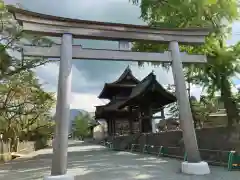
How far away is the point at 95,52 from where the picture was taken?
716 cm

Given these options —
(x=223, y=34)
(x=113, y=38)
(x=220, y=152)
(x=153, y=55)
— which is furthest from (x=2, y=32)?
(x=220, y=152)

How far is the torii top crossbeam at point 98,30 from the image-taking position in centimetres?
664

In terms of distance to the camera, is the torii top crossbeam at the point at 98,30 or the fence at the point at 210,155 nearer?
→ the torii top crossbeam at the point at 98,30

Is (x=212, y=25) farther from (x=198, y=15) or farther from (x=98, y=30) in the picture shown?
(x=98, y=30)

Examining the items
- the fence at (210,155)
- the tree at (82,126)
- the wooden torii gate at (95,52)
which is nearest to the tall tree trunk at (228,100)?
the fence at (210,155)

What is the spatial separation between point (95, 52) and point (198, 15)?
4.63 m

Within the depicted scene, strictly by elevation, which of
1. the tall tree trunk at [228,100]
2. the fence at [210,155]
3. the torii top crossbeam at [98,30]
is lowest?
the fence at [210,155]

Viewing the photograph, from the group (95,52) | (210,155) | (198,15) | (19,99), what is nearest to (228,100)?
(210,155)

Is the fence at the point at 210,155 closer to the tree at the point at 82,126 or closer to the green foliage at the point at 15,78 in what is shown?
the green foliage at the point at 15,78

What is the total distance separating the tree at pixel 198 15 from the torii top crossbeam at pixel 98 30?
1.01 m

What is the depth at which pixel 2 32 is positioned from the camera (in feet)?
38.5

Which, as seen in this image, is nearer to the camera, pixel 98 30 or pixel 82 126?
pixel 98 30

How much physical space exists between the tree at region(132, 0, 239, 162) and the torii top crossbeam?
3.30ft

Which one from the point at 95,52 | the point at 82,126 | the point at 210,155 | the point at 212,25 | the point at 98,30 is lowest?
the point at 210,155
